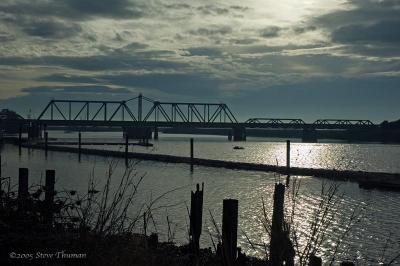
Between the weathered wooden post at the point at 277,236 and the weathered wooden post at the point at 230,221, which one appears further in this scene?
the weathered wooden post at the point at 230,221

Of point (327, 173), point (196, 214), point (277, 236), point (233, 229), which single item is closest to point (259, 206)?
point (196, 214)

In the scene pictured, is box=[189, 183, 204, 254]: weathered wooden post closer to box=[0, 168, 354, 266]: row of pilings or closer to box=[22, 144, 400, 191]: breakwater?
box=[0, 168, 354, 266]: row of pilings

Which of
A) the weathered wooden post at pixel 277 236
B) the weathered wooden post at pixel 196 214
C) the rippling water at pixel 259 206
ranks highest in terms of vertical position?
the weathered wooden post at pixel 277 236

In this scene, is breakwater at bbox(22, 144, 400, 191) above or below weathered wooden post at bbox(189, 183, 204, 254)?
below

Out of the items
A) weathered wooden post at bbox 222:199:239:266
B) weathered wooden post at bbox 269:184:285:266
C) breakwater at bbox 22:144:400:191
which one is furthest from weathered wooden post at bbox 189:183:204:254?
breakwater at bbox 22:144:400:191

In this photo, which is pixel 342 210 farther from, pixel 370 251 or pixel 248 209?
pixel 370 251

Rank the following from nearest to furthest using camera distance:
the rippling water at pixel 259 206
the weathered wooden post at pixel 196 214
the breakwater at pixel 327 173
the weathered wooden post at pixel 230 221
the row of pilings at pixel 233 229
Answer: the row of pilings at pixel 233 229
the weathered wooden post at pixel 230 221
the weathered wooden post at pixel 196 214
the rippling water at pixel 259 206
the breakwater at pixel 327 173

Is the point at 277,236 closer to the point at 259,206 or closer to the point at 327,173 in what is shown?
the point at 259,206

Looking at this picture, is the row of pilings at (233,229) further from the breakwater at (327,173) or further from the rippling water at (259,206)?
the breakwater at (327,173)

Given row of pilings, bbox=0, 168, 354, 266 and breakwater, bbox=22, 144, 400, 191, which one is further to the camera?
breakwater, bbox=22, 144, 400, 191

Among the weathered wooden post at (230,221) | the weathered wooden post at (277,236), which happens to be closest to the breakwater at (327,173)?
the weathered wooden post at (230,221)

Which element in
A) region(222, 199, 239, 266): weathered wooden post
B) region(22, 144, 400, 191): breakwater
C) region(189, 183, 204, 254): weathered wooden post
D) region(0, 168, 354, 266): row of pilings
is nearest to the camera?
Answer: region(0, 168, 354, 266): row of pilings

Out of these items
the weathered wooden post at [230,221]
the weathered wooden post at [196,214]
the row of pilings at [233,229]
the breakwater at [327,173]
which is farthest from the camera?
the breakwater at [327,173]

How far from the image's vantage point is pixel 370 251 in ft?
65.0
